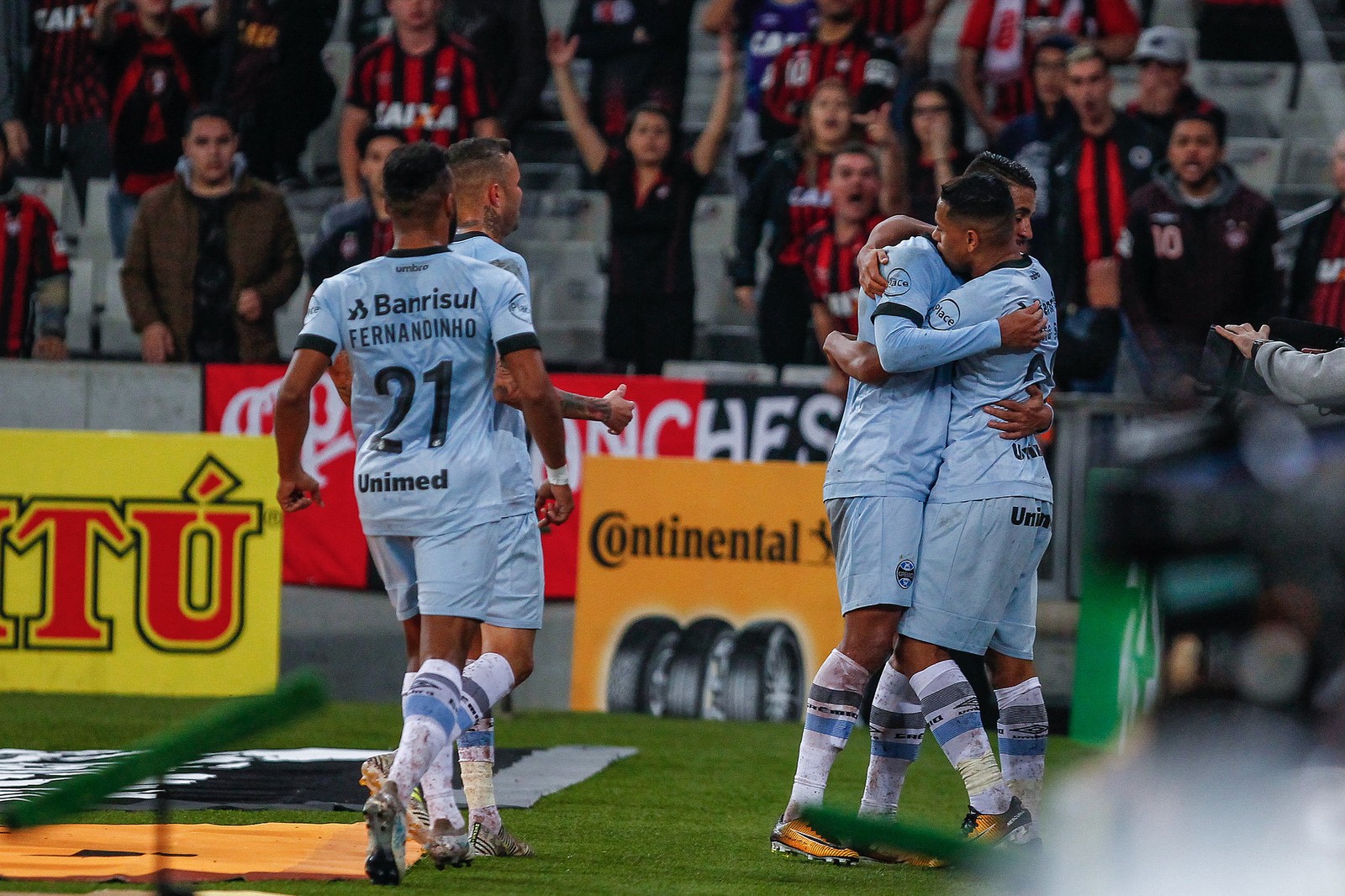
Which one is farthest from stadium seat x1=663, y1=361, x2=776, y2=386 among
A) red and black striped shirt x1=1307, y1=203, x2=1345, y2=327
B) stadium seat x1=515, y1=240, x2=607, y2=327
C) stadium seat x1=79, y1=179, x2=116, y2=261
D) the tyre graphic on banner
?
stadium seat x1=79, y1=179, x2=116, y2=261

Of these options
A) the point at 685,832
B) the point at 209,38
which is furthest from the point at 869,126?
the point at 685,832

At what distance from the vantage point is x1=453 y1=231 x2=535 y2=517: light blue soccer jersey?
5.59m

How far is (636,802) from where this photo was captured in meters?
7.04

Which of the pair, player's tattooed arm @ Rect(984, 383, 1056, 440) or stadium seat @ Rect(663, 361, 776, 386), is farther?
stadium seat @ Rect(663, 361, 776, 386)

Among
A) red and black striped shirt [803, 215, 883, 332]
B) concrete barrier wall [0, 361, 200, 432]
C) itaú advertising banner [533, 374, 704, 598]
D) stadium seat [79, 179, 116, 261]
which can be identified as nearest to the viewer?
itaú advertising banner [533, 374, 704, 598]

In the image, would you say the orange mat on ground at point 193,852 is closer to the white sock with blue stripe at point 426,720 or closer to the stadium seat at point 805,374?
the white sock with blue stripe at point 426,720

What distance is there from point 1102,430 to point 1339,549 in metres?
6.55

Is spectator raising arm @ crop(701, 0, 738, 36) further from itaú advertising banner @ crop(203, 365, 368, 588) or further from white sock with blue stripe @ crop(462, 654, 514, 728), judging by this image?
white sock with blue stripe @ crop(462, 654, 514, 728)

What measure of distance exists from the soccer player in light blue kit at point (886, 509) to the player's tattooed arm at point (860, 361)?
10 millimetres

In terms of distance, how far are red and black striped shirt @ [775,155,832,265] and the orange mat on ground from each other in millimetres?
6119

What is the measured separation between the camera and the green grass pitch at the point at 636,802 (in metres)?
5.25

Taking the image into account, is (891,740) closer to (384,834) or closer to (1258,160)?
(384,834)

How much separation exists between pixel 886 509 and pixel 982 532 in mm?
313

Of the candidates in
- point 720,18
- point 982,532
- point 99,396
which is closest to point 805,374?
point 720,18
